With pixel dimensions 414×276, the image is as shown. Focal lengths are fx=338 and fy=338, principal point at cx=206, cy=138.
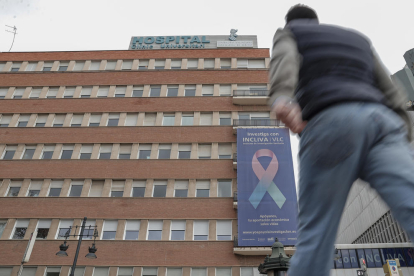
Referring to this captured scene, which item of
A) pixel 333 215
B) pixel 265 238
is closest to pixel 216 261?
pixel 265 238

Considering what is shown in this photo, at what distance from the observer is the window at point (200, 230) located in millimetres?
26125

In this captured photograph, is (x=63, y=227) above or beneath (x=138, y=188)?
beneath

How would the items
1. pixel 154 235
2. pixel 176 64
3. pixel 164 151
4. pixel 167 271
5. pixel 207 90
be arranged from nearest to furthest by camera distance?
pixel 167 271, pixel 154 235, pixel 164 151, pixel 207 90, pixel 176 64

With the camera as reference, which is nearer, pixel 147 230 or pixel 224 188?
pixel 147 230

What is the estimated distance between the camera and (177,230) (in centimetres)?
2648

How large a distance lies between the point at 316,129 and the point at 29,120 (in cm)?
3668

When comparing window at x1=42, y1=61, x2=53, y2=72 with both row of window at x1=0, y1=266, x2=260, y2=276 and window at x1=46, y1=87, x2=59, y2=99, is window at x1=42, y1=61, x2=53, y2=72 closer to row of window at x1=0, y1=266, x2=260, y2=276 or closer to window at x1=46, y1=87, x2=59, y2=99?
window at x1=46, y1=87, x2=59, y2=99

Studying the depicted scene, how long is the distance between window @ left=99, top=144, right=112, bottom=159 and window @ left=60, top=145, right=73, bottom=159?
110 inches

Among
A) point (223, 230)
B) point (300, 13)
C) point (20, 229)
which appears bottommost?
point (300, 13)

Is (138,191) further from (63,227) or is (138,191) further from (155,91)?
(155,91)

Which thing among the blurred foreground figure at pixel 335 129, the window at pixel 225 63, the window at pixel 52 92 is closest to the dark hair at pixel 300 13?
the blurred foreground figure at pixel 335 129

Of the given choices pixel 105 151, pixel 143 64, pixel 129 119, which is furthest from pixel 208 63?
pixel 105 151

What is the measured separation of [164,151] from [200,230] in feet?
26.1

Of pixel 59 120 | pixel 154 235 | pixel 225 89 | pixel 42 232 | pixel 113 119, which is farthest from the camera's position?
pixel 225 89
